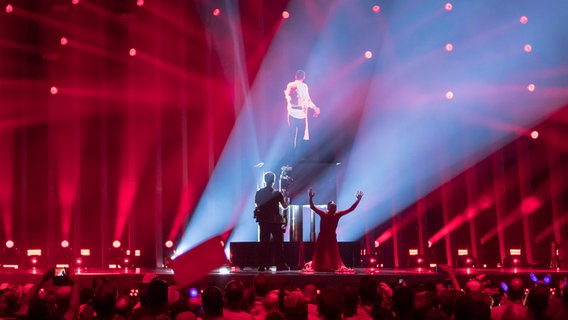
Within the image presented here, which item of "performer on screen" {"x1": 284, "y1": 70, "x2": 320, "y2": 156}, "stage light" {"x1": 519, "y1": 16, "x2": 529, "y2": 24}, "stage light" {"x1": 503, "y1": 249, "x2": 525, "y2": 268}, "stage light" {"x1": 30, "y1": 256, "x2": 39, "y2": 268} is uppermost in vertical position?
"stage light" {"x1": 519, "y1": 16, "x2": 529, "y2": 24}

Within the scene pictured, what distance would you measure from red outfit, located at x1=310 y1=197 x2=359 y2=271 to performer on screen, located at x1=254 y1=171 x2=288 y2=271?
2.23ft

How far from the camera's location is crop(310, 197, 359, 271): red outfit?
12.0 meters

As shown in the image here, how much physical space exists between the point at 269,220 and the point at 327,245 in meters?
1.06

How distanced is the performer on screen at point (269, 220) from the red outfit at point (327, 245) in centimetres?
68

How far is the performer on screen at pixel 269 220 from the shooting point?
12211 millimetres

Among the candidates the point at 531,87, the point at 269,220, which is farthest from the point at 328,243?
the point at 531,87

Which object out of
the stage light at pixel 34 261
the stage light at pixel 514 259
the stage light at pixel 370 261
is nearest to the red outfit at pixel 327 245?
the stage light at pixel 370 261

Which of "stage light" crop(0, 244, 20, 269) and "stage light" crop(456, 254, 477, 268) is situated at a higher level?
"stage light" crop(0, 244, 20, 269)

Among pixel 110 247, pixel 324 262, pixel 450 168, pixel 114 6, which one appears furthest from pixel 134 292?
pixel 450 168

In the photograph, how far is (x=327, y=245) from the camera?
39.5ft

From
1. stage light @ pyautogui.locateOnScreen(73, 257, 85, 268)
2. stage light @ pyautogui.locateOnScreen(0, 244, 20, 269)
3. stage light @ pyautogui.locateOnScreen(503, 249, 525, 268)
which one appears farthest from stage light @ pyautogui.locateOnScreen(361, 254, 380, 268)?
stage light @ pyautogui.locateOnScreen(0, 244, 20, 269)

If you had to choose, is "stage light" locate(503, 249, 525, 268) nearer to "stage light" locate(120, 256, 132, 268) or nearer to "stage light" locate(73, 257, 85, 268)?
"stage light" locate(120, 256, 132, 268)

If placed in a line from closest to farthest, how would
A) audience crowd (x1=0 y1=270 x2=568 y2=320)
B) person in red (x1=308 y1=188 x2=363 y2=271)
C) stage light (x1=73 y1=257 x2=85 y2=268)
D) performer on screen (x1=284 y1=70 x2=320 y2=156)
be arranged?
audience crowd (x1=0 y1=270 x2=568 y2=320) < person in red (x1=308 y1=188 x2=363 y2=271) < performer on screen (x1=284 y1=70 x2=320 y2=156) < stage light (x1=73 y1=257 x2=85 y2=268)

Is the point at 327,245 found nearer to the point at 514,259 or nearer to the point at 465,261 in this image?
the point at 465,261
